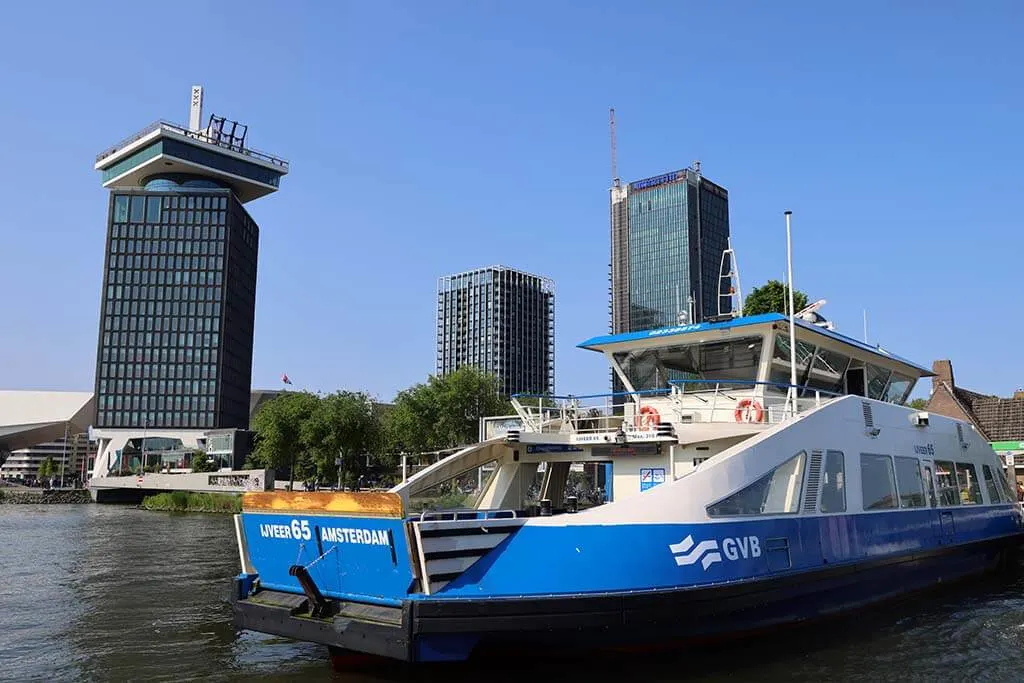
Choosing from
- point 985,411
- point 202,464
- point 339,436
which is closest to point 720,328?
point 985,411

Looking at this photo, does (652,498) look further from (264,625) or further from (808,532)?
(264,625)

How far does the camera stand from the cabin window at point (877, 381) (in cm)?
1504

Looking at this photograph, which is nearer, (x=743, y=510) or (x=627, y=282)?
(x=743, y=510)

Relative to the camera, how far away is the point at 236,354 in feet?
383

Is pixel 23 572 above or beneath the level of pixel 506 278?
beneath

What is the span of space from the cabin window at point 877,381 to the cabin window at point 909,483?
5.50ft

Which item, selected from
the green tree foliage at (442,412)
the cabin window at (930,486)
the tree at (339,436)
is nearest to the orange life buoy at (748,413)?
the cabin window at (930,486)

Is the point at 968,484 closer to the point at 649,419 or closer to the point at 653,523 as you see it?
the point at 649,419

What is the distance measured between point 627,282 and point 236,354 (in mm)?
66259

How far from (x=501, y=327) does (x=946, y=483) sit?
131m

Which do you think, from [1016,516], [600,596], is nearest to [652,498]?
[600,596]

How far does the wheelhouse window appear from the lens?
42.8ft

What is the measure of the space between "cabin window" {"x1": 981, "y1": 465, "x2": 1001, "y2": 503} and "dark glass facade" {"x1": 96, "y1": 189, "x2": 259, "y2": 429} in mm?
103834

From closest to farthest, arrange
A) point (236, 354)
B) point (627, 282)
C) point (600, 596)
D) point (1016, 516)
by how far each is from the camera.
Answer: point (600, 596)
point (1016, 516)
point (236, 354)
point (627, 282)
